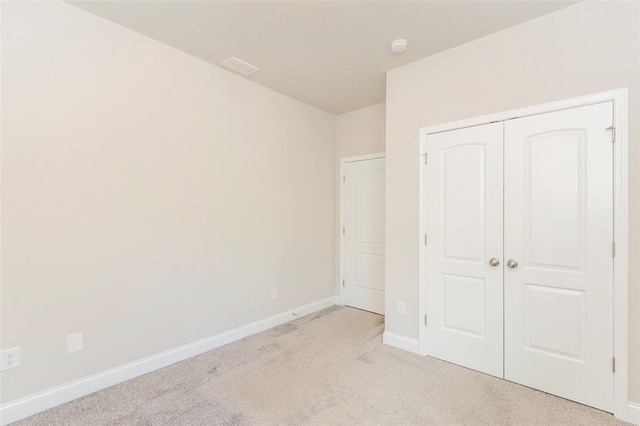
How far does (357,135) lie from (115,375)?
3.54m

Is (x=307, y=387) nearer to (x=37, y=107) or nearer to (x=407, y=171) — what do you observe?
(x=407, y=171)

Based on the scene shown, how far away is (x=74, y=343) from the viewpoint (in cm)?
201

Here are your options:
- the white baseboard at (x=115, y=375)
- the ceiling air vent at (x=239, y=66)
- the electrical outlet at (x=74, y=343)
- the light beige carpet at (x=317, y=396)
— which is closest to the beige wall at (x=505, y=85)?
the light beige carpet at (x=317, y=396)

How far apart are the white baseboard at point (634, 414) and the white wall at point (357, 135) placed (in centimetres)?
288

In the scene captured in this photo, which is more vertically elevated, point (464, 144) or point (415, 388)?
point (464, 144)

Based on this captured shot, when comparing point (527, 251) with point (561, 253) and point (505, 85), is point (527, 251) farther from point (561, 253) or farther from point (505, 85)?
point (505, 85)

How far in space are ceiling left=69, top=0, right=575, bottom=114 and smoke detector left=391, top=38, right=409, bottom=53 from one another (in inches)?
1.6

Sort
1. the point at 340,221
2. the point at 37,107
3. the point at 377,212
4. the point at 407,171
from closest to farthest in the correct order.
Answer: the point at 37,107
the point at 407,171
the point at 377,212
the point at 340,221

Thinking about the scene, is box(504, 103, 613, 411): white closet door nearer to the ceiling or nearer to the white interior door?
the ceiling

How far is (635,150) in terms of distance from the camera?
5.85ft

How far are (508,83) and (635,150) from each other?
899 millimetres

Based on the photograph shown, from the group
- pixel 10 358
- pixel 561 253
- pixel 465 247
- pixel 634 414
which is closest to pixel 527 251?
pixel 561 253

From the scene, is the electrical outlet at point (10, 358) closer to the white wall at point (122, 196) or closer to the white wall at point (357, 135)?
the white wall at point (122, 196)

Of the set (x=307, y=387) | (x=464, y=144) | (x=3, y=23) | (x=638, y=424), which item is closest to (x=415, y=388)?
(x=307, y=387)
